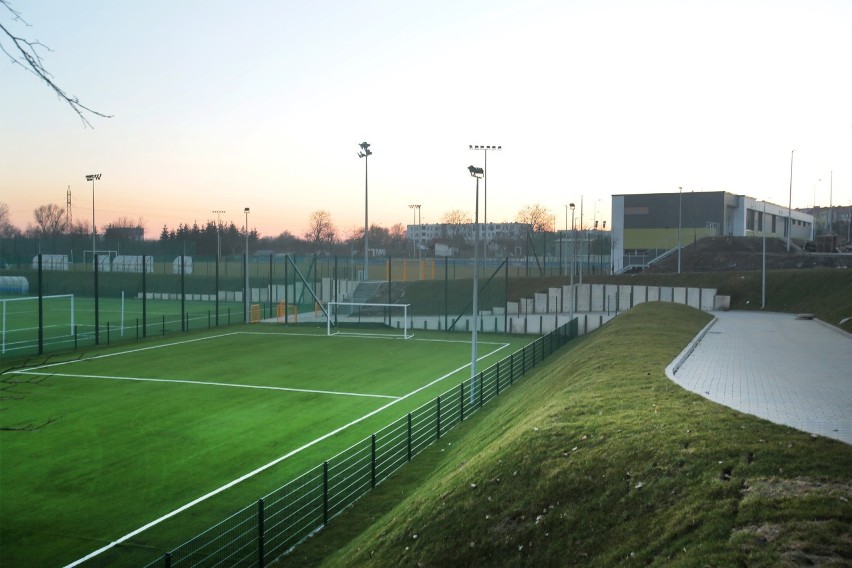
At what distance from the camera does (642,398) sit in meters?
15.4

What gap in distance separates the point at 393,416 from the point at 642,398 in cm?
950

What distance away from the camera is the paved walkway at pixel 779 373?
14141mm

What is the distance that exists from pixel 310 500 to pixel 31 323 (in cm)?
4271

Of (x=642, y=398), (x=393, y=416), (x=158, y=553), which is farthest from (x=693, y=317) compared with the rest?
(x=158, y=553)

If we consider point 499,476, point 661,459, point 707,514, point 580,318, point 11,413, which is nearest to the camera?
point 707,514

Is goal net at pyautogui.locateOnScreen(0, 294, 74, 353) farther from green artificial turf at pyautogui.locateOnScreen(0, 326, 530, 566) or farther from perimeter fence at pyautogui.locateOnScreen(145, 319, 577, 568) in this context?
perimeter fence at pyautogui.locateOnScreen(145, 319, 577, 568)

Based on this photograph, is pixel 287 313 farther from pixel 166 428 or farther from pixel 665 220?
pixel 665 220

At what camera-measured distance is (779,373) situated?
2005 cm

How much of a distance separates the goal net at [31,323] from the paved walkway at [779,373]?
28.2m

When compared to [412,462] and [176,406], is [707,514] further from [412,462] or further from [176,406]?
[176,406]

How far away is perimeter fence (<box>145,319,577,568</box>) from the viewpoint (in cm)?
1241

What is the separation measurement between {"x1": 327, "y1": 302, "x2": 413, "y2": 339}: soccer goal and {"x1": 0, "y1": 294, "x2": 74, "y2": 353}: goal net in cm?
1537

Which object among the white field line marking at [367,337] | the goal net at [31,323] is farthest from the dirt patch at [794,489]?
the goal net at [31,323]

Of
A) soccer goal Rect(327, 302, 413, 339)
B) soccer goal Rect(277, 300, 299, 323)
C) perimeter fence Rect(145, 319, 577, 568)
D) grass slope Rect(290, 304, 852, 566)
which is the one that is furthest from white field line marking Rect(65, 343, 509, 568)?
soccer goal Rect(277, 300, 299, 323)
